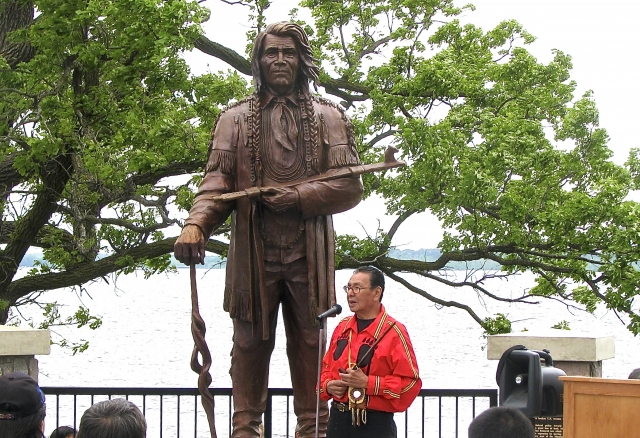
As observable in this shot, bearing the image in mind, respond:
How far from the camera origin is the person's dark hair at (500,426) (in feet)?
12.2

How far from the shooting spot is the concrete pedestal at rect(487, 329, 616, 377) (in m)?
7.79

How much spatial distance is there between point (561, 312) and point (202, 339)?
4208 cm

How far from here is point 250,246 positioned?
6.28m

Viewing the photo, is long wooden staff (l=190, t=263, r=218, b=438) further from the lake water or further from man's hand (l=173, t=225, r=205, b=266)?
the lake water

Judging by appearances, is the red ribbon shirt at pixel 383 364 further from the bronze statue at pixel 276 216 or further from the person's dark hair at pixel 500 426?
the person's dark hair at pixel 500 426

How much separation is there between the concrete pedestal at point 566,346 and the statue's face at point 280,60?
8.79 feet

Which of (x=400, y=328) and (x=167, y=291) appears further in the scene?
(x=167, y=291)

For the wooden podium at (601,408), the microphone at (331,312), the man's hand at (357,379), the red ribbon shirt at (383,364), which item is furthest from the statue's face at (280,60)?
the wooden podium at (601,408)

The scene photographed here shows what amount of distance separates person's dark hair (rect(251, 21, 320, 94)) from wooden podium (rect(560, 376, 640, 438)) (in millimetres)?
2451

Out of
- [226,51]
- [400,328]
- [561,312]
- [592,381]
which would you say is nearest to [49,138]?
[226,51]

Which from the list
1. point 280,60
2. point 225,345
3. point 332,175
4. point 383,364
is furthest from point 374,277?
point 225,345

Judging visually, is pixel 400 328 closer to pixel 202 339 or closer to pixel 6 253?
pixel 202 339

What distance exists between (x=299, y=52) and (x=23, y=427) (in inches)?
118

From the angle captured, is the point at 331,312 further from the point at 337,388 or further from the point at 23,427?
the point at 23,427
